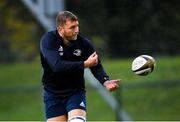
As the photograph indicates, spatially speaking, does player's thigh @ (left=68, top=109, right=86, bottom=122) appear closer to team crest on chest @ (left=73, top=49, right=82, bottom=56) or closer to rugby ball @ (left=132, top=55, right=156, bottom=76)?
team crest on chest @ (left=73, top=49, right=82, bottom=56)

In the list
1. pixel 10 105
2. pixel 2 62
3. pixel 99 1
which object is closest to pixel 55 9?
pixel 99 1

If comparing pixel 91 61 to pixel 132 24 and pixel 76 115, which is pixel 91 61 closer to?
pixel 76 115

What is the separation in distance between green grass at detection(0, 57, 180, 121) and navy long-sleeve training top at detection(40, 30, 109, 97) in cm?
711

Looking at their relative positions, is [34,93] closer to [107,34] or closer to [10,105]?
[10,105]

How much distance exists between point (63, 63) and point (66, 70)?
0.09m

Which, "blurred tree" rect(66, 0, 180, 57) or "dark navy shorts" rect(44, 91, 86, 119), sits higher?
"dark navy shorts" rect(44, 91, 86, 119)

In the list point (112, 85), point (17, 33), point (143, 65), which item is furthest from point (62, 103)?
point (17, 33)

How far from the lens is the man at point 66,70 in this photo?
795cm

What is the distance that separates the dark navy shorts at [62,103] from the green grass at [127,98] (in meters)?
6.99

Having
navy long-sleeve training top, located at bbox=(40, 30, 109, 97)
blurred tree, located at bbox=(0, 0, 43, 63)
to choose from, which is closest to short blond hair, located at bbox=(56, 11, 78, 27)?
navy long-sleeve training top, located at bbox=(40, 30, 109, 97)

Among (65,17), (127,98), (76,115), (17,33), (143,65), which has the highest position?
(65,17)

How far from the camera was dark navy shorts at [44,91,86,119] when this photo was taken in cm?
831

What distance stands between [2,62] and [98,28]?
4899 millimetres

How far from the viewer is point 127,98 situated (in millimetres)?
16969
